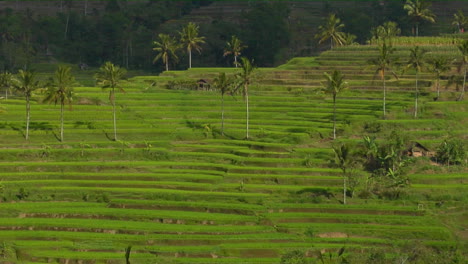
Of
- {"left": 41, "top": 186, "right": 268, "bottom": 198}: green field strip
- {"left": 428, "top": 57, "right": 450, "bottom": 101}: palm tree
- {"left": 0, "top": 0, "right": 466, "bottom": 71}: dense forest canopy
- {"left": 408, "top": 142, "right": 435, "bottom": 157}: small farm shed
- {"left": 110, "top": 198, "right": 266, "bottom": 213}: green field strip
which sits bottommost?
{"left": 110, "top": 198, "right": 266, "bottom": 213}: green field strip

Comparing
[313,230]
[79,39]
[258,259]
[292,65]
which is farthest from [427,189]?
[79,39]

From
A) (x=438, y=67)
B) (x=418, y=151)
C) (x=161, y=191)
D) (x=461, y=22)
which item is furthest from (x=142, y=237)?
(x=461, y=22)

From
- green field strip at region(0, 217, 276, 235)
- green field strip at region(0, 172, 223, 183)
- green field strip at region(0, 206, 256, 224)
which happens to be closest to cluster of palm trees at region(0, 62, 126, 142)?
green field strip at region(0, 172, 223, 183)

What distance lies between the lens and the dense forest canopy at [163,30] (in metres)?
156

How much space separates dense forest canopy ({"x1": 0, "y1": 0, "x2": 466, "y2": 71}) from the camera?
6156 inches

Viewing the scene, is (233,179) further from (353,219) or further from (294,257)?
(294,257)

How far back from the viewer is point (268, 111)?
97188 mm

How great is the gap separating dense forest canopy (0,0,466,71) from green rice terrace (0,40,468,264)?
48260 millimetres

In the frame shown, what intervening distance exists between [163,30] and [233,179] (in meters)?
94.8

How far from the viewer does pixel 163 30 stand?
16888 cm

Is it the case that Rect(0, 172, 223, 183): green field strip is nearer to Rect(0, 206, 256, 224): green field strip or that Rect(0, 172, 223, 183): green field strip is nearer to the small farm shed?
Rect(0, 206, 256, 224): green field strip

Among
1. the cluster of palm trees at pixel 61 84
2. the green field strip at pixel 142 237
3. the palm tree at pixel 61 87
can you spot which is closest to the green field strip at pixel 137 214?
the green field strip at pixel 142 237

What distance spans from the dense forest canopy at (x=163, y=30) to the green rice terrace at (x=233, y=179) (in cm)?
4826

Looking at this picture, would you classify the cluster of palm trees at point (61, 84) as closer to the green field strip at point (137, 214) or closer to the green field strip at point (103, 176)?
the green field strip at point (103, 176)
